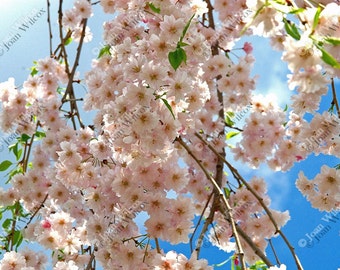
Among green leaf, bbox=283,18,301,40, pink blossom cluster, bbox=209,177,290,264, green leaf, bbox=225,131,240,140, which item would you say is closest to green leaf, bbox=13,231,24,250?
pink blossom cluster, bbox=209,177,290,264

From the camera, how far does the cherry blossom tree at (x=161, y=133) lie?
2.17 metres

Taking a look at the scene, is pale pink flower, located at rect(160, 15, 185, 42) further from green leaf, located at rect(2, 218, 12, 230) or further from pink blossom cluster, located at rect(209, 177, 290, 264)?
green leaf, located at rect(2, 218, 12, 230)

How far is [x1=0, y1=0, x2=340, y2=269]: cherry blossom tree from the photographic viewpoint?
217cm

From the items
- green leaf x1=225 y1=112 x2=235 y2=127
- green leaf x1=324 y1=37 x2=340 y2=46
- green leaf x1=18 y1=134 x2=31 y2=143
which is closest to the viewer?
green leaf x1=324 y1=37 x2=340 y2=46

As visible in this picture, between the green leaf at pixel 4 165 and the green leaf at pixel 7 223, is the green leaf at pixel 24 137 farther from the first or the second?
the green leaf at pixel 7 223

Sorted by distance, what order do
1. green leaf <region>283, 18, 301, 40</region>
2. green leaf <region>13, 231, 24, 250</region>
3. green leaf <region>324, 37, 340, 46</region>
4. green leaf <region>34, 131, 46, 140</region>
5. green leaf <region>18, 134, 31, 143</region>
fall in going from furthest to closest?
green leaf <region>34, 131, 46, 140</region>, green leaf <region>18, 134, 31, 143</region>, green leaf <region>13, 231, 24, 250</region>, green leaf <region>283, 18, 301, 40</region>, green leaf <region>324, 37, 340, 46</region>

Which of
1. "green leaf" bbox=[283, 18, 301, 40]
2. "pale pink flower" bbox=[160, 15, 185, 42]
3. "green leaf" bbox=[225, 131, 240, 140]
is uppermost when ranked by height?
"green leaf" bbox=[225, 131, 240, 140]

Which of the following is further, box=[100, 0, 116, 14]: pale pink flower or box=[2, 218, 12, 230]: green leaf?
box=[2, 218, 12, 230]: green leaf

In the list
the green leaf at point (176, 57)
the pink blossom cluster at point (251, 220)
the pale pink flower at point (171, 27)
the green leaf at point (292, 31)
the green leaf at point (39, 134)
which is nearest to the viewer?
the green leaf at point (292, 31)

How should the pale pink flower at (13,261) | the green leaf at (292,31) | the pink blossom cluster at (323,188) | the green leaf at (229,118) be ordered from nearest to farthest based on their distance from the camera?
1. the green leaf at (292,31)
2. the pink blossom cluster at (323,188)
3. the pale pink flower at (13,261)
4. the green leaf at (229,118)

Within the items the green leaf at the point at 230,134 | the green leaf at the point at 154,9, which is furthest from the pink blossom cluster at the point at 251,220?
the green leaf at the point at 154,9

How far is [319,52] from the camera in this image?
144cm

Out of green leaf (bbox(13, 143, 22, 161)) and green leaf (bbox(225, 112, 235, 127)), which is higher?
green leaf (bbox(225, 112, 235, 127))

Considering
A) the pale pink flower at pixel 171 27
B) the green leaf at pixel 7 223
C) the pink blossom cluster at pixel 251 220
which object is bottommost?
the pink blossom cluster at pixel 251 220
